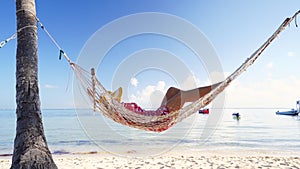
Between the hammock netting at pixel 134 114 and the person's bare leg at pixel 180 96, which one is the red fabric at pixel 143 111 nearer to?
the person's bare leg at pixel 180 96

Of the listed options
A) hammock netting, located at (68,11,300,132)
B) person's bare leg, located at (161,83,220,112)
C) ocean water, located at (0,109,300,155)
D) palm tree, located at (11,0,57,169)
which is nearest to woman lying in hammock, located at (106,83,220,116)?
person's bare leg, located at (161,83,220,112)

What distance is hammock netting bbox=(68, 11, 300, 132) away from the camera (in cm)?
260

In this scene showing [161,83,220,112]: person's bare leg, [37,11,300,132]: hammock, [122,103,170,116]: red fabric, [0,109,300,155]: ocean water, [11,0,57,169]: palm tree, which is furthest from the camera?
[0,109,300,155]: ocean water

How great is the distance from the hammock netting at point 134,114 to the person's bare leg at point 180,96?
0.12 m

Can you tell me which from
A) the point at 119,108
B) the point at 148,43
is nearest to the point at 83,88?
the point at 119,108

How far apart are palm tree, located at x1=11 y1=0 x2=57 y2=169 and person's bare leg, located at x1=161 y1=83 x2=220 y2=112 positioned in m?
1.54

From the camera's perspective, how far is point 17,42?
1.92m

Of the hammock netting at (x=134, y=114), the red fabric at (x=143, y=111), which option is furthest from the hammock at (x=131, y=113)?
the red fabric at (x=143, y=111)

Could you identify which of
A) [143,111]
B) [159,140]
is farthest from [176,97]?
[159,140]

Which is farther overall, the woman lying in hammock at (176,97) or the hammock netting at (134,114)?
the woman lying in hammock at (176,97)

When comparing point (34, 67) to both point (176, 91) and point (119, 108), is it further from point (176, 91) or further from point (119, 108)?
point (176, 91)

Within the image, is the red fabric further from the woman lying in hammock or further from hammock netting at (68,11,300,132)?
hammock netting at (68,11,300,132)

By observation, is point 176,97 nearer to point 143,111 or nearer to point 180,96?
point 180,96

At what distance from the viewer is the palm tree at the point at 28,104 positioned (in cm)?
175
